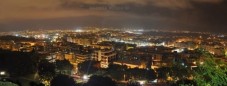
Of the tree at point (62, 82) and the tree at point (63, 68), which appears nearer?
the tree at point (62, 82)

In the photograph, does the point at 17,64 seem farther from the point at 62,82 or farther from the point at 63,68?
the point at 62,82

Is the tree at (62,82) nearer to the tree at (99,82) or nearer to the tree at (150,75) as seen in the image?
the tree at (99,82)

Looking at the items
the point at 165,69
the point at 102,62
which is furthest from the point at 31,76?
the point at 102,62

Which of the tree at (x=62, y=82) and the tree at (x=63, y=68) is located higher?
the tree at (x=62, y=82)

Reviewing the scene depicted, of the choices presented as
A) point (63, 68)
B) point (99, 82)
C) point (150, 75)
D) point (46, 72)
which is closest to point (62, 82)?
point (99, 82)

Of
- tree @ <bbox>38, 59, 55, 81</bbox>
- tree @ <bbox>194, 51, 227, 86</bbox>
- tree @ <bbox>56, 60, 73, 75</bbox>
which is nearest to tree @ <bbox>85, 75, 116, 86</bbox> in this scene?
tree @ <bbox>38, 59, 55, 81</bbox>

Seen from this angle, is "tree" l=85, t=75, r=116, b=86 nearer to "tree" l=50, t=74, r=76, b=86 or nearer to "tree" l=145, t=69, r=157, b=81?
"tree" l=50, t=74, r=76, b=86

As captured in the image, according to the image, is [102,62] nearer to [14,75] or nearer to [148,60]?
[148,60]

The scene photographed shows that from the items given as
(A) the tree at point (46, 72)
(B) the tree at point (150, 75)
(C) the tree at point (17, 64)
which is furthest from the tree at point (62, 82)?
(B) the tree at point (150, 75)
